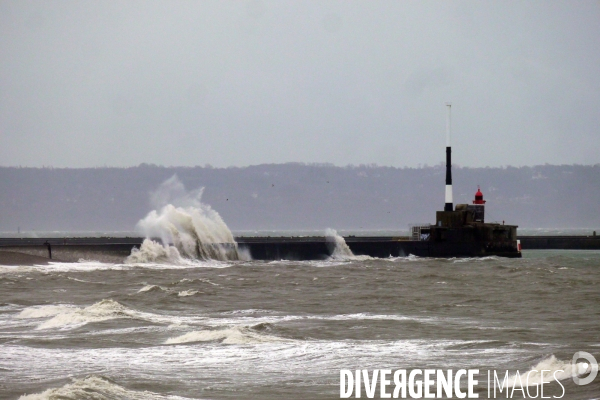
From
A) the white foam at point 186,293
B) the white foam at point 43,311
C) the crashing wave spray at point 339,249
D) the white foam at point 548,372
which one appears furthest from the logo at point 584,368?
the crashing wave spray at point 339,249

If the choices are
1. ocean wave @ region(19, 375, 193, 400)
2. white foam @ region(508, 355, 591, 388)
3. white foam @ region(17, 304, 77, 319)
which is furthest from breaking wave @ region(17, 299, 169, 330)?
white foam @ region(508, 355, 591, 388)

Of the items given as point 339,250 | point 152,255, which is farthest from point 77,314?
point 339,250

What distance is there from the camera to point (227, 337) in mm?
19688

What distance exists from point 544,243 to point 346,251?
89.5ft

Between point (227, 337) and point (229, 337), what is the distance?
0.11 m

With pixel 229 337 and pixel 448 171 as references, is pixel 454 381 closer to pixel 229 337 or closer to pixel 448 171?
pixel 229 337

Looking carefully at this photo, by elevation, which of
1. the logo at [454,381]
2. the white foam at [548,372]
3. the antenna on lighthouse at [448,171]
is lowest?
the logo at [454,381]

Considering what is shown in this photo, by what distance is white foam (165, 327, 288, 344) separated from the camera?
19.3 m

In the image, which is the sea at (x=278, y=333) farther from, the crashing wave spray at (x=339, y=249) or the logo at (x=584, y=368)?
the crashing wave spray at (x=339, y=249)

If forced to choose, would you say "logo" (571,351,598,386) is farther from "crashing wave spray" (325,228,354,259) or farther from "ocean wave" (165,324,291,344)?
"crashing wave spray" (325,228,354,259)

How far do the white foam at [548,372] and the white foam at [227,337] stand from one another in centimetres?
602

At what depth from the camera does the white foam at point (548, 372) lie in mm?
14453

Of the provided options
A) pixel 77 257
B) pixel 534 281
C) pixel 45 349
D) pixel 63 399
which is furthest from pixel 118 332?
pixel 77 257

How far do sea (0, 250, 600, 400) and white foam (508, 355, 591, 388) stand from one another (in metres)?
0.05
